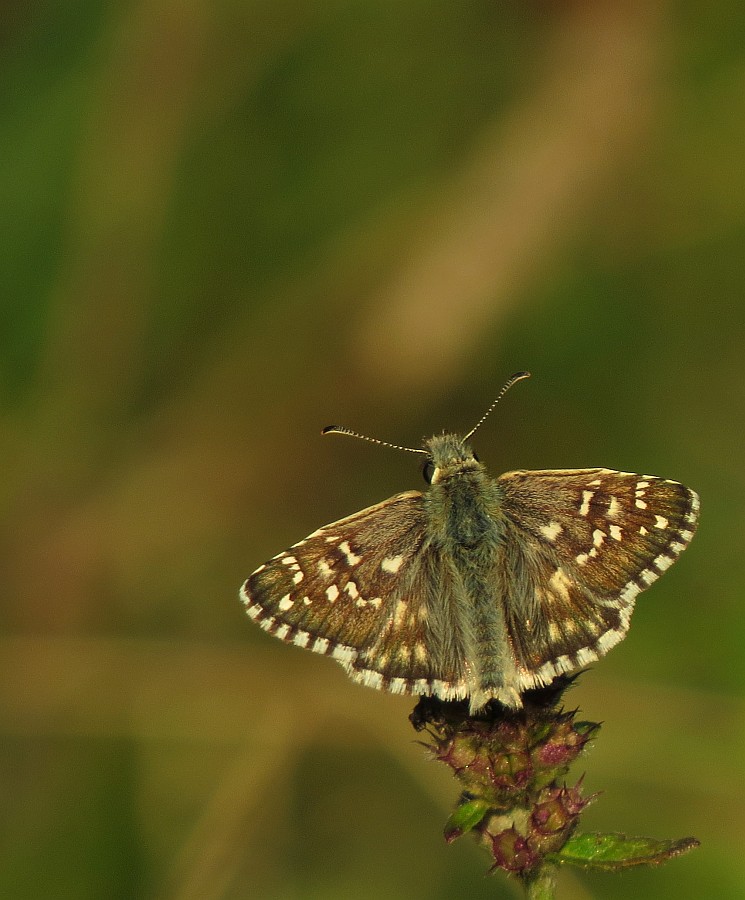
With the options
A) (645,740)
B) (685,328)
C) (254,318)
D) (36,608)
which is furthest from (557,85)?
(36,608)

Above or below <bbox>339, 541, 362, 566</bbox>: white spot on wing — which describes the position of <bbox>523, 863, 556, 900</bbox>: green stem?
below

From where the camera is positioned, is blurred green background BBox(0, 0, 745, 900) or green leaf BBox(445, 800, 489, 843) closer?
green leaf BBox(445, 800, 489, 843)

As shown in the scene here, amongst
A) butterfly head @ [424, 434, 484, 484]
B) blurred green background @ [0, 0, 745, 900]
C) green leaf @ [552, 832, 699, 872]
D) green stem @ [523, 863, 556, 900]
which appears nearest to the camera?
green leaf @ [552, 832, 699, 872]

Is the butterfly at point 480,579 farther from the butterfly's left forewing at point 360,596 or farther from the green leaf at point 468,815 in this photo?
the green leaf at point 468,815

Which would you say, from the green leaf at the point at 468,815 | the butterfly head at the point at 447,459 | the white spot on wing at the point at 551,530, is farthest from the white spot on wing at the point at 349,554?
the green leaf at the point at 468,815

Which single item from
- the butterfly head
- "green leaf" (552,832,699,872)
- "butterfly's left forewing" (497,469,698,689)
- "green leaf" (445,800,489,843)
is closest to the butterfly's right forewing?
the butterfly head

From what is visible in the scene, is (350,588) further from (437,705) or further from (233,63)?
(233,63)

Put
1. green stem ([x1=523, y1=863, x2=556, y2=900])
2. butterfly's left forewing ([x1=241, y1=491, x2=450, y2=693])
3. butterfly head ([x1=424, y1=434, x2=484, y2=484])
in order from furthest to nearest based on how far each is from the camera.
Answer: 1. butterfly head ([x1=424, y1=434, x2=484, y2=484])
2. green stem ([x1=523, y1=863, x2=556, y2=900])
3. butterfly's left forewing ([x1=241, y1=491, x2=450, y2=693])

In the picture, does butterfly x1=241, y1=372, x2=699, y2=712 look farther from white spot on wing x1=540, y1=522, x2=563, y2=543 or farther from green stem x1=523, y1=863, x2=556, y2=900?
green stem x1=523, y1=863, x2=556, y2=900
